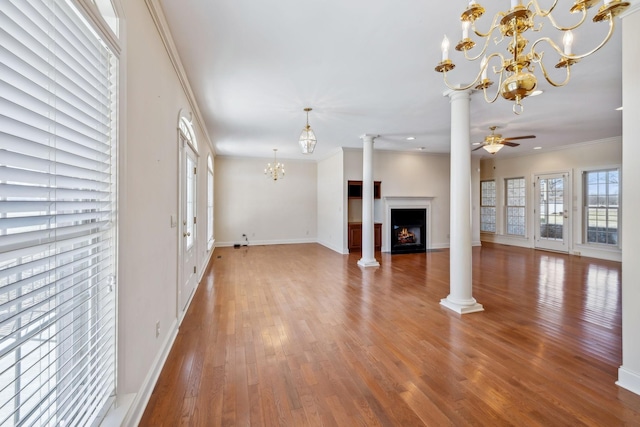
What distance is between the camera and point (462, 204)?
11.7 feet

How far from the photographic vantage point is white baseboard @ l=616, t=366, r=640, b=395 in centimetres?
201

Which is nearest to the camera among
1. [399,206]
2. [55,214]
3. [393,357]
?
[55,214]

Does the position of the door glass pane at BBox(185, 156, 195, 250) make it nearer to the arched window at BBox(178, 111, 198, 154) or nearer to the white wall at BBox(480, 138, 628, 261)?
the arched window at BBox(178, 111, 198, 154)

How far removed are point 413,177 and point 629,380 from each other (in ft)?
21.6

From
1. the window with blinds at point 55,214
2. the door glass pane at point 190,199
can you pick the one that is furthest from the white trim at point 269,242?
the window with blinds at point 55,214

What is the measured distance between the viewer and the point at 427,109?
454 centimetres

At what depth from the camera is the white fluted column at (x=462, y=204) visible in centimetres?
354

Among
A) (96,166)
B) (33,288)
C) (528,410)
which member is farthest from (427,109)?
(33,288)

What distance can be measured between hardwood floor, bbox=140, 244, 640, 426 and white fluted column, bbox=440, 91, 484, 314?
0.27 m

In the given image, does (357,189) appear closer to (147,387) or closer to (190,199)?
(190,199)

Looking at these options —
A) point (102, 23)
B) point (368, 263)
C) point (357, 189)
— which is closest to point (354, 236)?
point (357, 189)

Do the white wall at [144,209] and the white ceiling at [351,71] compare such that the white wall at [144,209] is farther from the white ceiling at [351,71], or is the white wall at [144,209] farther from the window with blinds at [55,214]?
the white ceiling at [351,71]

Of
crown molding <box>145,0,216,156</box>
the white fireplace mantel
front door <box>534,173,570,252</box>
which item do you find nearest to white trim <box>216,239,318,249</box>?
the white fireplace mantel

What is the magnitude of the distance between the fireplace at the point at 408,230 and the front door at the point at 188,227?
17.4 ft
